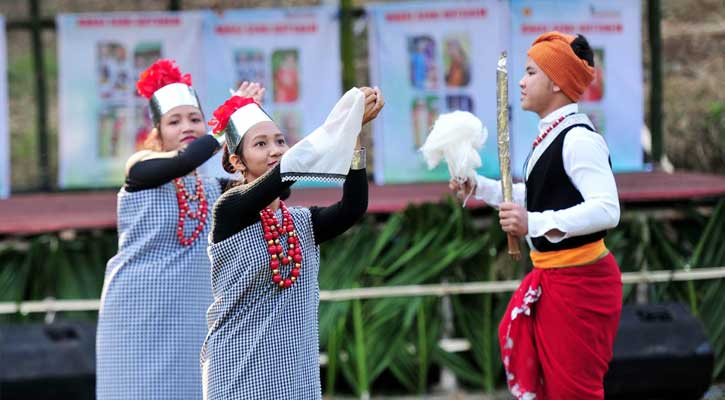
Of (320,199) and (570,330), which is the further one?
(320,199)

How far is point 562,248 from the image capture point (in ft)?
14.5

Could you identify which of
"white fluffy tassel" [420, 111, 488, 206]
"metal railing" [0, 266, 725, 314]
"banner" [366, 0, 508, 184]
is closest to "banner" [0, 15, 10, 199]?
"metal railing" [0, 266, 725, 314]

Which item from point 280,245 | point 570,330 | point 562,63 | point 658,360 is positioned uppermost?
point 562,63

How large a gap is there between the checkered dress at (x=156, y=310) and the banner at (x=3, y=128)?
3.59 metres

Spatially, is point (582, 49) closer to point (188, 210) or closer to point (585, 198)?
point (585, 198)

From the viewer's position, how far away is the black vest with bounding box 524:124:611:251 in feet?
14.3

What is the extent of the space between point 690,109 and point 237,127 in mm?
7124

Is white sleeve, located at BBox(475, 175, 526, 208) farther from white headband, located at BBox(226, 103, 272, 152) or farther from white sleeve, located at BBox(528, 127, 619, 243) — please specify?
white headband, located at BBox(226, 103, 272, 152)

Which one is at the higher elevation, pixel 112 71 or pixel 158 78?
pixel 112 71

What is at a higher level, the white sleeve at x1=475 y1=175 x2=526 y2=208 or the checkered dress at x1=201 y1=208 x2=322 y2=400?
the white sleeve at x1=475 y1=175 x2=526 y2=208

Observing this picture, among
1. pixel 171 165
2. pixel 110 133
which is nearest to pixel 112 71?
pixel 110 133

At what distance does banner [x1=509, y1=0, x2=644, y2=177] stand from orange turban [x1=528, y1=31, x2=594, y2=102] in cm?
388

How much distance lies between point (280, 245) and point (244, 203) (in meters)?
0.20

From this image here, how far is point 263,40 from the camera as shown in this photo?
8.34 metres
